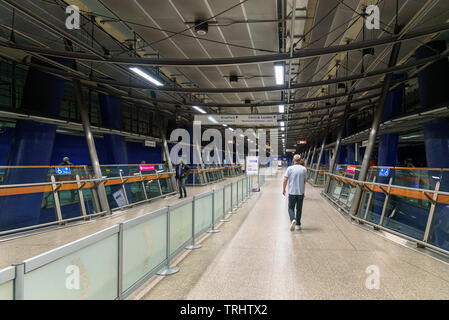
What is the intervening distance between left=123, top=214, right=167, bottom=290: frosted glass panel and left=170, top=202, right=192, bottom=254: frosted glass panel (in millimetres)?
250

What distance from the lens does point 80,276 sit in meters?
2.12

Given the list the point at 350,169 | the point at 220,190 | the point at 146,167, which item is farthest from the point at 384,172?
the point at 146,167

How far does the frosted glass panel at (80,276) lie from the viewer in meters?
1.71

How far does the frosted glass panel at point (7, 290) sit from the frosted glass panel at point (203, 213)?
3.66m

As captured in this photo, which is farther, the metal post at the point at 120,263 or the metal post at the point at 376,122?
the metal post at the point at 376,122

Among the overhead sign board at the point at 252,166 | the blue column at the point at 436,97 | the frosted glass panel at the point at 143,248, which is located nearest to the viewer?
the frosted glass panel at the point at 143,248

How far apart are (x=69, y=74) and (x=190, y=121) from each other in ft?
39.9

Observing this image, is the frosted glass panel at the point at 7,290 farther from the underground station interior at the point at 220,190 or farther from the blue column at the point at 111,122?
the blue column at the point at 111,122

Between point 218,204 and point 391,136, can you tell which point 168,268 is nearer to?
point 218,204

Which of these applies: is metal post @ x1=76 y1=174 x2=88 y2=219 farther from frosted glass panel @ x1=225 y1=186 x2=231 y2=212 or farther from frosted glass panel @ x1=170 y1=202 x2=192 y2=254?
frosted glass panel @ x1=170 y1=202 x2=192 y2=254

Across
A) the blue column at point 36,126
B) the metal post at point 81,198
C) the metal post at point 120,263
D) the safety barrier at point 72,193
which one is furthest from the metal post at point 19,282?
the blue column at point 36,126
